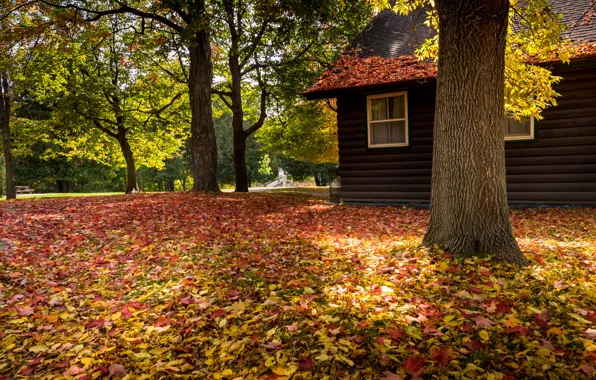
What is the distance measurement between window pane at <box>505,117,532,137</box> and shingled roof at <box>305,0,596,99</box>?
2.03 metres

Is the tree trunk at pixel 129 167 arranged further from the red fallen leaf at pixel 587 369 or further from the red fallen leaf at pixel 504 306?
the red fallen leaf at pixel 587 369

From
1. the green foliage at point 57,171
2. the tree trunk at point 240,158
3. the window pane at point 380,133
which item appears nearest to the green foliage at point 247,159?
the green foliage at point 57,171

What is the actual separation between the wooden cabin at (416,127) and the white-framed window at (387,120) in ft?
0.10

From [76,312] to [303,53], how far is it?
1539 cm

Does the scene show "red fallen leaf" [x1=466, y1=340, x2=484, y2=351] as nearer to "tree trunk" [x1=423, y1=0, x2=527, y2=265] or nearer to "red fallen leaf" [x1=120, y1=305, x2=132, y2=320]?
"tree trunk" [x1=423, y1=0, x2=527, y2=265]

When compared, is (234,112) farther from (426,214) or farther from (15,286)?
(15,286)

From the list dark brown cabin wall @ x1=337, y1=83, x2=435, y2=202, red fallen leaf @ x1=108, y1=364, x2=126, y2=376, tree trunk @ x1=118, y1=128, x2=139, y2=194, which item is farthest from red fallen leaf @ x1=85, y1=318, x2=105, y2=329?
tree trunk @ x1=118, y1=128, x2=139, y2=194

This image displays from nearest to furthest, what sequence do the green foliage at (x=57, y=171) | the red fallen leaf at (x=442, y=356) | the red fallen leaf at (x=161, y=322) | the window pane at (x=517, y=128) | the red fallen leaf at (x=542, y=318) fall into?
the red fallen leaf at (x=442, y=356)
the red fallen leaf at (x=542, y=318)
the red fallen leaf at (x=161, y=322)
the window pane at (x=517, y=128)
the green foliage at (x=57, y=171)

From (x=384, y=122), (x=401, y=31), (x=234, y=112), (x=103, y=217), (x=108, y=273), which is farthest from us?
(x=234, y=112)

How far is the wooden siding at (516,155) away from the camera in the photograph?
9328mm

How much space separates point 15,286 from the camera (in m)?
4.52

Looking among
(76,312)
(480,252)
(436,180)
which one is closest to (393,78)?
(436,180)

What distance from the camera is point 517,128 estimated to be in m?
10.1

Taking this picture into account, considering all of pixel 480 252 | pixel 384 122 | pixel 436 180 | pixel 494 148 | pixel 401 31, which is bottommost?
pixel 480 252
